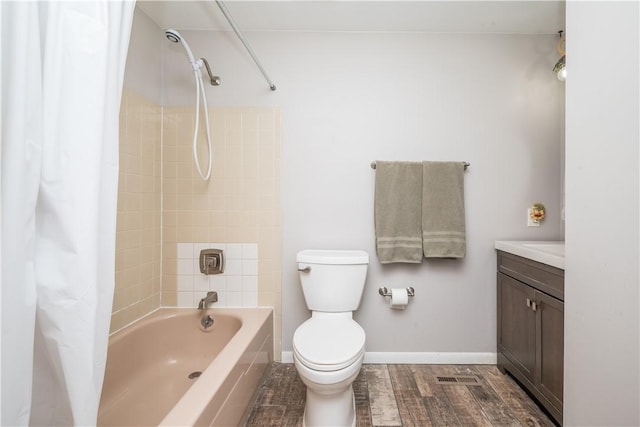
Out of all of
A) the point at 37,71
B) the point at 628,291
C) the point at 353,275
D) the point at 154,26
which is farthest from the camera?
the point at 154,26

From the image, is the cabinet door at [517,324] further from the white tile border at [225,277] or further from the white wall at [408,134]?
the white tile border at [225,277]

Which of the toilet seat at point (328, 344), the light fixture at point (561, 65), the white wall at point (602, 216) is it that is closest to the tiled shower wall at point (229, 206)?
the toilet seat at point (328, 344)

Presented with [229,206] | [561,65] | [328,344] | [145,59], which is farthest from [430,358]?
[145,59]

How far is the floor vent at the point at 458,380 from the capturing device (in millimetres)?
1740

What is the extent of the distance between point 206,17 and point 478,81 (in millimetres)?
1723

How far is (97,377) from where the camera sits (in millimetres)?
612

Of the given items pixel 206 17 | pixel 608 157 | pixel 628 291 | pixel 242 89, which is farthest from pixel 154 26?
pixel 628 291

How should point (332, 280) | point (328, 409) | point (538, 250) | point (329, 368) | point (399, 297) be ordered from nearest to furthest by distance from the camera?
1. point (329, 368)
2. point (328, 409)
3. point (538, 250)
4. point (332, 280)
5. point (399, 297)

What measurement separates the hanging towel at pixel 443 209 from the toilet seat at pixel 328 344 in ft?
2.35

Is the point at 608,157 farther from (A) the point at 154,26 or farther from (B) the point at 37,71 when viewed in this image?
(A) the point at 154,26

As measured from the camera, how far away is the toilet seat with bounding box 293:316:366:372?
1.24 meters

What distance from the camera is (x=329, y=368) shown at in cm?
122

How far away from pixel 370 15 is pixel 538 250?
159cm

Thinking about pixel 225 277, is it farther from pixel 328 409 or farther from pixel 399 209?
pixel 399 209
